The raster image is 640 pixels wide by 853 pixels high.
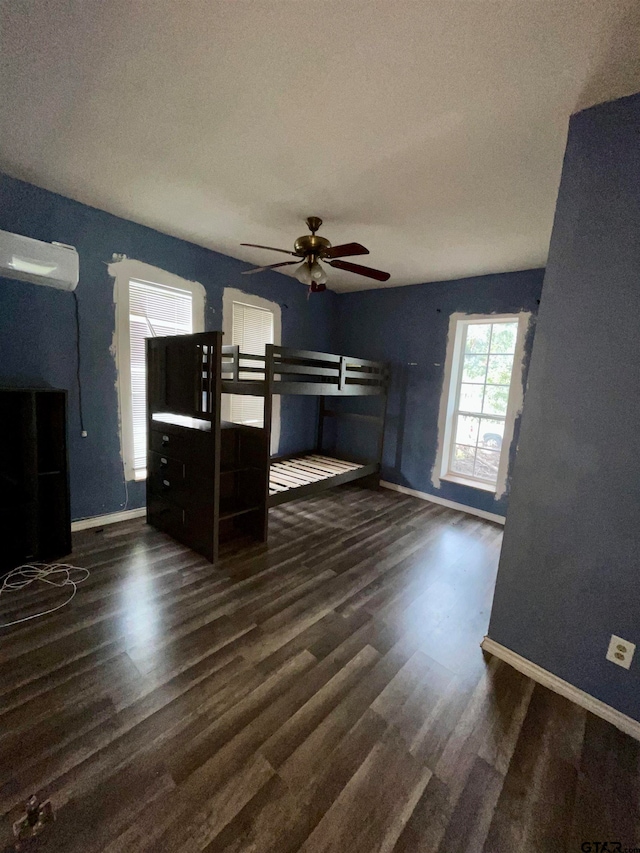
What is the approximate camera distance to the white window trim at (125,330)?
108 inches

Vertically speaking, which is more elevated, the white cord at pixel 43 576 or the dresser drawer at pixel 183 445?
the dresser drawer at pixel 183 445

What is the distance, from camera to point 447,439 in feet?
12.6

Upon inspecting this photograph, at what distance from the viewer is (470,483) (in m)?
3.67

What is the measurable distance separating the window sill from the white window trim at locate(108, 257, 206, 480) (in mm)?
3120

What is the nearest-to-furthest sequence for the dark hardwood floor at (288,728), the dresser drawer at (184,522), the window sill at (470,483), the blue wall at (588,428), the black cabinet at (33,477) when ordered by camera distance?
the dark hardwood floor at (288,728)
the blue wall at (588,428)
the black cabinet at (33,477)
the dresser drawer at (184,522)
the window sill at (470,483)

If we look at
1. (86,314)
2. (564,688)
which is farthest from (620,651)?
(86,314)

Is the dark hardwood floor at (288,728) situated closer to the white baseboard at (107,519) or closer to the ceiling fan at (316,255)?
the white baseboard at (107,519)

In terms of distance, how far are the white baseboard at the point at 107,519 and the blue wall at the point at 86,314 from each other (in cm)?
5

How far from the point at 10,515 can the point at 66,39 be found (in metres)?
2.52

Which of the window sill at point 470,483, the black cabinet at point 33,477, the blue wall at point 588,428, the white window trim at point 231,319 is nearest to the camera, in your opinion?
the blue wall at point 588,428

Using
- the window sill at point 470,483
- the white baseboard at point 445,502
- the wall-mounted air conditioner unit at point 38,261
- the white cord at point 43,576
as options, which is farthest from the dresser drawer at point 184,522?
the window sill at point 470,483

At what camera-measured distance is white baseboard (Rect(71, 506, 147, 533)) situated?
2.74 m

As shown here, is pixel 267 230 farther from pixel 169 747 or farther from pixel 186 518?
pixel 169 747

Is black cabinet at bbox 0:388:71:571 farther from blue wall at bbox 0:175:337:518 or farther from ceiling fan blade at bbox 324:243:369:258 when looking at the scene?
ceiling fan blade at bbox 324:243:369:258
